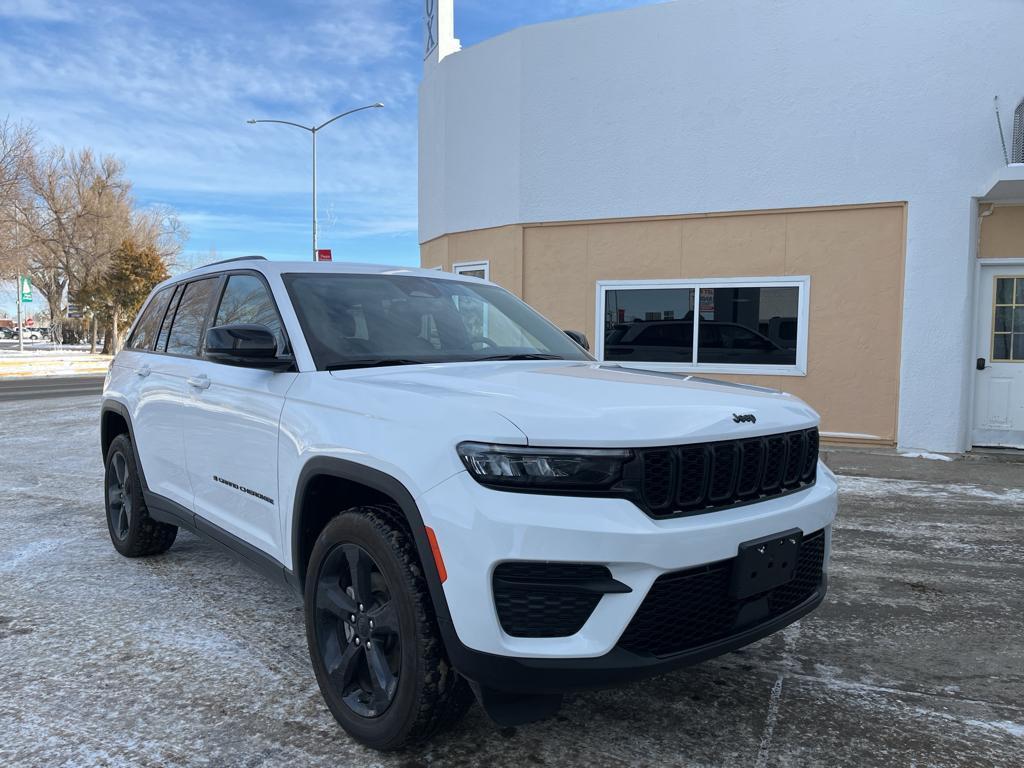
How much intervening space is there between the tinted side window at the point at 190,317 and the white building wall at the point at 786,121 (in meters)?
7.54

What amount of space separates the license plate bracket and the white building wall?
810 centimetres

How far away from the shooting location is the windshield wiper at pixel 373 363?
307 centimetres

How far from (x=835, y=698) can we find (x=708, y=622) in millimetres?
1125

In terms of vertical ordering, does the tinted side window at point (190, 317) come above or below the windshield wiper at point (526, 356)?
above

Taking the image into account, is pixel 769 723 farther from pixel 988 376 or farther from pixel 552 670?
pixel 988 376

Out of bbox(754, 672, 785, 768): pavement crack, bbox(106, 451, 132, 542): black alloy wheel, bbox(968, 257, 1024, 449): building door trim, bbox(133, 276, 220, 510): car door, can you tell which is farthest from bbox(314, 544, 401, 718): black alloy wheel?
bbox(968, 257, 1024, 449): building door trim

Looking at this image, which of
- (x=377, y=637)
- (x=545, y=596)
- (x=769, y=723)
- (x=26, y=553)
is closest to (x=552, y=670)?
(x=545, y=596)

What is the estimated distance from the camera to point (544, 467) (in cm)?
225

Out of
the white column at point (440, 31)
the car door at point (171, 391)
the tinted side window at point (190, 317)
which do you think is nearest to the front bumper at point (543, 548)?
the car door at point (171, 391)

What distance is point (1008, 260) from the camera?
372 inches

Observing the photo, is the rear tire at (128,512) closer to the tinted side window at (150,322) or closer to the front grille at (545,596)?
the tinted side window at (150,322)

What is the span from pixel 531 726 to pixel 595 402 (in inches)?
52.0

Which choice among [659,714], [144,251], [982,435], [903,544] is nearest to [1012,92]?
[982,435]

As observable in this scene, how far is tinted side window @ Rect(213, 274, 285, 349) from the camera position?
3445 mm
